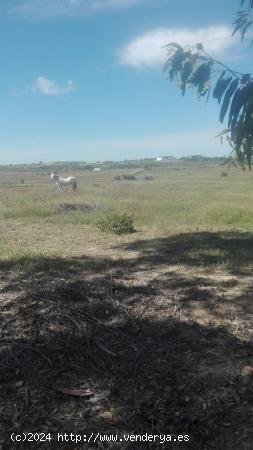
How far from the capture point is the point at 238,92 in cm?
413

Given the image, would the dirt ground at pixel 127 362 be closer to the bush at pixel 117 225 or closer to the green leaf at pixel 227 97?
the green leaf at pixel 227 97

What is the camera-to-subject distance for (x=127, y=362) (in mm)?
4523

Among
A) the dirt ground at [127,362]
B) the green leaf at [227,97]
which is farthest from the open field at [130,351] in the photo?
the green leaf at [227,97]

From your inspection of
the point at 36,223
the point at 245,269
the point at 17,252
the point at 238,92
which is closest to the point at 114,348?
the point at 238,92

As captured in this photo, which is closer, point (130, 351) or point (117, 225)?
point (130, 351)

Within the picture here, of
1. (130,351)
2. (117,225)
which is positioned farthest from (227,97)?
(117,225)

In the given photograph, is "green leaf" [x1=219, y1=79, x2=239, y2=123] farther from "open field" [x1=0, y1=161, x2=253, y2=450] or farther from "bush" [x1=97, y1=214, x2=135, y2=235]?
"bush" [x1=97, y1=214, x2=135, y2=235]

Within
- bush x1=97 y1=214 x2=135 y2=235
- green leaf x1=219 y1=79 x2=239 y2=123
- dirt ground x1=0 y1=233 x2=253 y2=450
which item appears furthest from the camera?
bush x1=97 y1=214 x2=135 y2=235

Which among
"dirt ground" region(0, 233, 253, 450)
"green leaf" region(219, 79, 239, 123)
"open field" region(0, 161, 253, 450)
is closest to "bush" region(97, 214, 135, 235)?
"open field" region(0, 161, 253, 450)

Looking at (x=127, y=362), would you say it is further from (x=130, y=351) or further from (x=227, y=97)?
(x=227, y=97)

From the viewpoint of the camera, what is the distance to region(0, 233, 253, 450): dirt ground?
3.73 metres

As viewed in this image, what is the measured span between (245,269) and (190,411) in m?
4.87

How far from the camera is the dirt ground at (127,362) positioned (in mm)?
3732

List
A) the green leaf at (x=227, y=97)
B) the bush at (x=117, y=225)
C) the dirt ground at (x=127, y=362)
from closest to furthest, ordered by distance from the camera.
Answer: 1. the dirt ground at (x=127, y=362)
2. the green leaf at (x=227, y=97)
3. the bush at (x=117, y=225)
